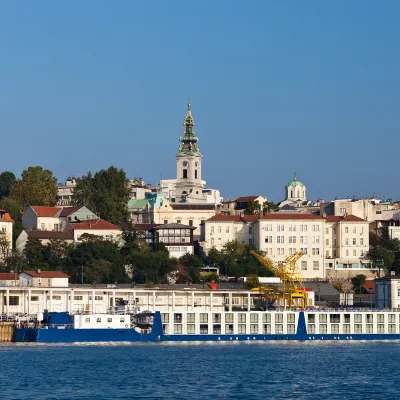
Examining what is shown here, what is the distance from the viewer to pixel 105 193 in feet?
515

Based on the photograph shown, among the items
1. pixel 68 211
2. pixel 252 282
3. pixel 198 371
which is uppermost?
pixel 68 211

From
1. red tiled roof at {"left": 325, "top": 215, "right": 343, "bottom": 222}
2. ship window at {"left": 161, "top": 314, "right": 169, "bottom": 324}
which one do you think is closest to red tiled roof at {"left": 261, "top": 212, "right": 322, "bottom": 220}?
red tiled roof at {"left": 325, "top": 215, "right": 343, "bottom": 222}

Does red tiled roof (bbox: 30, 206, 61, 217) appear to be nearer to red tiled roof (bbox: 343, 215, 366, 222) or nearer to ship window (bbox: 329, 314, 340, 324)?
red tiled roof (bbox: 343, 215, 366, 222)

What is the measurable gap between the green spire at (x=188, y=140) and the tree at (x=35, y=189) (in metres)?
25.3

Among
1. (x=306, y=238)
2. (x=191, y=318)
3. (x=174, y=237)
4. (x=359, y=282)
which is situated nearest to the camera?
(x=191, y=318)

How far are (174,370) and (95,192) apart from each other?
8408cm

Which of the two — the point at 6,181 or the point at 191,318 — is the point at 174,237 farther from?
the point at 191,318

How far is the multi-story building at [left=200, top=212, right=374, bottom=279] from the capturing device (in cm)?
14662

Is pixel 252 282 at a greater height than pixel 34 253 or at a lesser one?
lesser

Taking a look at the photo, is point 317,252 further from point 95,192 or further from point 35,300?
point 35,300

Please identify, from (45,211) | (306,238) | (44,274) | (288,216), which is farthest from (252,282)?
(45,211)

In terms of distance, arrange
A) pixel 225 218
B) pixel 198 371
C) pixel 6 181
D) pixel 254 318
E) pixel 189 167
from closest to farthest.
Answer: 1. pixel 198 371
2. pixel 254 318
3. pixel 225 218
4. pixel 6 181
5. pixel 189 167

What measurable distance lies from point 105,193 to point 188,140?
3091 cm

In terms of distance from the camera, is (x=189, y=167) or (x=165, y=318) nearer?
(x=165, y=318)
